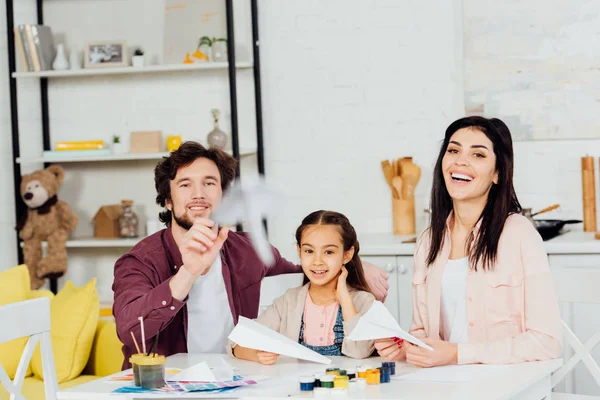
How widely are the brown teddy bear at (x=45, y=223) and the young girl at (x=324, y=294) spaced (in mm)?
2259

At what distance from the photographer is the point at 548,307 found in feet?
7.26

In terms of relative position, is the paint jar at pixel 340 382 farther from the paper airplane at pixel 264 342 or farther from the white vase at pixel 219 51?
the white vase at pixel 219 51

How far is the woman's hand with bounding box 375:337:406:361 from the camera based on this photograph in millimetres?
2242

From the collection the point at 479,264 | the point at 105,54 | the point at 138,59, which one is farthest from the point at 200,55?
the point at 479,264

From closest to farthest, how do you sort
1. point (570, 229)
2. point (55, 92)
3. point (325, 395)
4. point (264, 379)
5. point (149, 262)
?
point (325, 395) → point (264, 379) → point (149, 262) → point (570, 229) → point (55, 92)

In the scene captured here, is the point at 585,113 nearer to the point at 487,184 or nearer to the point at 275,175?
the point at 275,175

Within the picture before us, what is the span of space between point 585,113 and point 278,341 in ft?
8.07

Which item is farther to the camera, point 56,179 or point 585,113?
point 56,179

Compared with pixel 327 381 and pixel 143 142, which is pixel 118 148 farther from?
pixel 327 381

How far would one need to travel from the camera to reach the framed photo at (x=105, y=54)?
4.55 m

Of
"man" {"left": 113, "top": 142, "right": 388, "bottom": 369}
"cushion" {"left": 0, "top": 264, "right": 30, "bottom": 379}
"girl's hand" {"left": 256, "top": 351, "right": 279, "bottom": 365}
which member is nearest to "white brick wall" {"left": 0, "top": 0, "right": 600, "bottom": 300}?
"cushion" {"left": 0, "top": 264, "right": 30, "bottom": 379}

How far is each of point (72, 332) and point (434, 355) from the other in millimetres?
1708

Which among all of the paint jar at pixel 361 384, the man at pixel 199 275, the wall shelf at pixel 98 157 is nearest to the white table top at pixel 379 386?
the paint jar at pixel 361 384

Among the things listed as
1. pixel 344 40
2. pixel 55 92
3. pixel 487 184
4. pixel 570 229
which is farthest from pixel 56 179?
pixel 487 184
